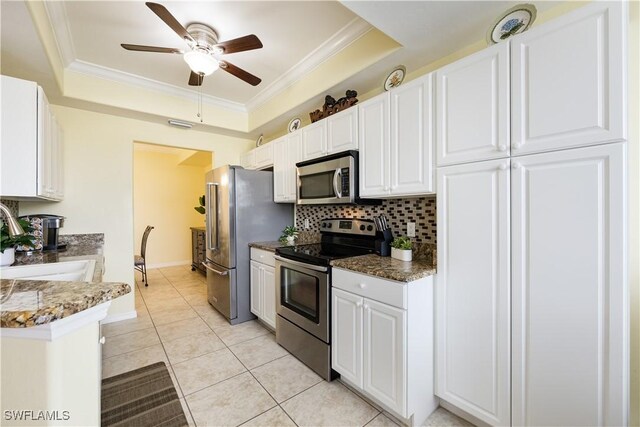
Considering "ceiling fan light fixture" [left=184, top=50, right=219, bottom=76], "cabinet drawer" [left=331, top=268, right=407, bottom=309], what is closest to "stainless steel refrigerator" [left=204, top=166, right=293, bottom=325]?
"ceiling fan light fixture" [left=184, top=50, right=219, bottom=76]

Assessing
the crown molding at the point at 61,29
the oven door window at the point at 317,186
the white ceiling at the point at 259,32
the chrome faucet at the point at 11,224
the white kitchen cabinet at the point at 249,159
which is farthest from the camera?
the white kitchen cabinet at the point at 249,159

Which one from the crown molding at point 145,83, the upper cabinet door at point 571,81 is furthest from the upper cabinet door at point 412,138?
the crown molding at point 145,83

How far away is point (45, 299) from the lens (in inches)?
27.7

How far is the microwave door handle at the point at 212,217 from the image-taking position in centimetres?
327

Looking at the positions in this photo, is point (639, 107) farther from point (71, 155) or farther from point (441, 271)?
point (71, 155)

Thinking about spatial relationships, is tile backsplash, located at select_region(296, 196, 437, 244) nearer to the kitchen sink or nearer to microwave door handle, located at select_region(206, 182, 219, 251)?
microwave door handle, located at select_region(206, 182, 219, 251)

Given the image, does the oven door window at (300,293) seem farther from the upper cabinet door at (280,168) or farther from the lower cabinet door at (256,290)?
the upper cabinet door at (280,168)

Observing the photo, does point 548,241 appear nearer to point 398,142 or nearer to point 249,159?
point 398,142

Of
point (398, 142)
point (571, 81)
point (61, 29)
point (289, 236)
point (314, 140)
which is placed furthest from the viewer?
point (289, 236)

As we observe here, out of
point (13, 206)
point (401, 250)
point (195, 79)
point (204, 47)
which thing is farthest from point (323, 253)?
point (13, 206)

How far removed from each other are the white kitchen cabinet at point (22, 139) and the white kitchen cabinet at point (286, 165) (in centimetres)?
201

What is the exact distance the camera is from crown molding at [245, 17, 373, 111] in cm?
220

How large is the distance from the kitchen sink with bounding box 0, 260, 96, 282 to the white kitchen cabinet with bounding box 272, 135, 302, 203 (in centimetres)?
183

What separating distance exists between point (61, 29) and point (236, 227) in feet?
7.23
